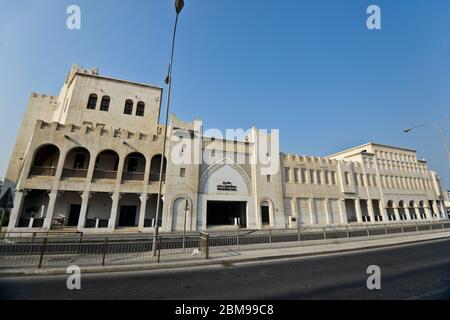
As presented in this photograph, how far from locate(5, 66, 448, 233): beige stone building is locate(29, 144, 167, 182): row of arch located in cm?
12

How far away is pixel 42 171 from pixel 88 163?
426 centimetres

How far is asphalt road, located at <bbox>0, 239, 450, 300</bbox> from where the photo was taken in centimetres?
581

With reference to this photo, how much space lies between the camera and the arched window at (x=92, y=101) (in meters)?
28.2

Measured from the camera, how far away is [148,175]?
23.8m

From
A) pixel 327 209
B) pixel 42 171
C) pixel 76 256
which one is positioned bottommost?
pixel 76 256

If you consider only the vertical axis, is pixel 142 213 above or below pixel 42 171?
below

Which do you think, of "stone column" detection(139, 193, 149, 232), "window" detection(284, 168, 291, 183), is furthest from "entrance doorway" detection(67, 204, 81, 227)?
"window" detection(284, 168, 291, 183)

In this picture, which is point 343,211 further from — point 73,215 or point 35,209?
point 35,209

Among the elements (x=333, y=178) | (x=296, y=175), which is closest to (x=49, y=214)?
(x=296, y=175)

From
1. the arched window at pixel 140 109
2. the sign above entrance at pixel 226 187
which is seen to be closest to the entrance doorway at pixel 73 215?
the arched window at pixel 140 109

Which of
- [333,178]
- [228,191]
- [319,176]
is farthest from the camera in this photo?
[333,178]

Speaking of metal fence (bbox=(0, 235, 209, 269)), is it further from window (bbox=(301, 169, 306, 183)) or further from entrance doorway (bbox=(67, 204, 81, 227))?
window (bbox=(301, 169, 306, 183))

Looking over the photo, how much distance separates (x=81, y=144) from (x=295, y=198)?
101 ft
